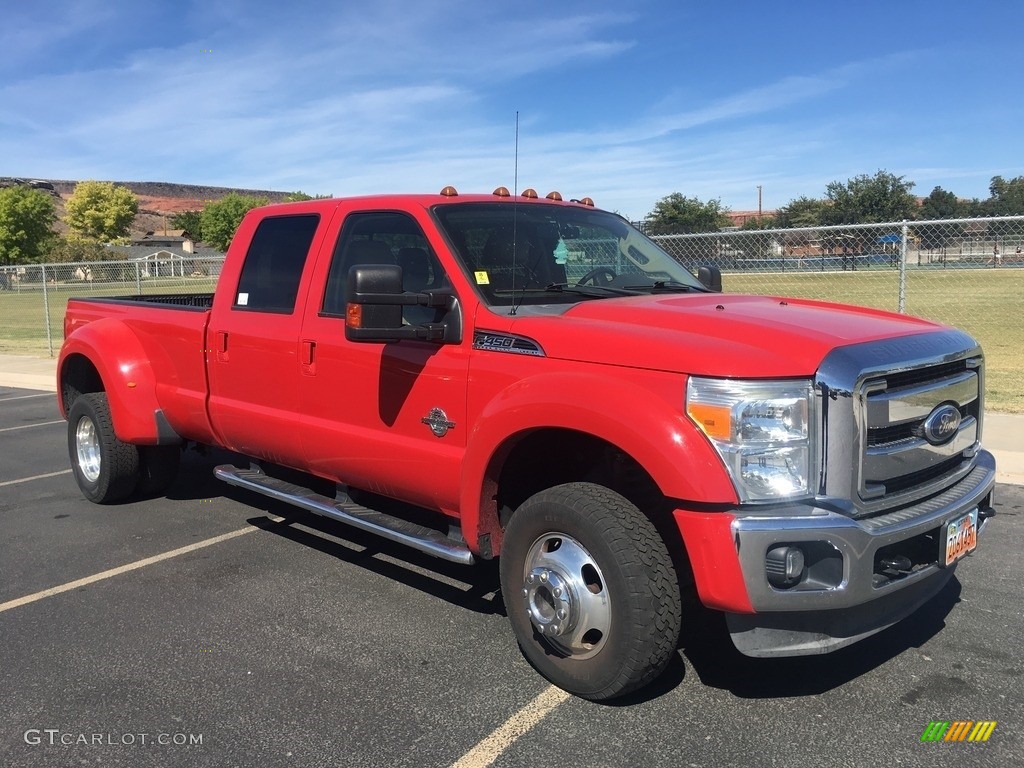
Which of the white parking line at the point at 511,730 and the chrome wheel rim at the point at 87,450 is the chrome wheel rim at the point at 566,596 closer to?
the white parking line at the point at 511,730

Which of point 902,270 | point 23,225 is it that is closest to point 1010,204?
point 902,270

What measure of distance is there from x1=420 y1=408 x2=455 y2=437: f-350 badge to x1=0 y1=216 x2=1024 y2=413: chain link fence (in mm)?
1026

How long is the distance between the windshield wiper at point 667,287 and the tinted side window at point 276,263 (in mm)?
1809

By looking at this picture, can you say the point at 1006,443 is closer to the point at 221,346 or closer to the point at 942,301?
the point at 221,346

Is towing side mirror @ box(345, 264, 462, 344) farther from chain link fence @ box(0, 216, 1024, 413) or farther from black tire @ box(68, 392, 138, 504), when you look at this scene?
black tire @ box(68, 392, 138, 504)

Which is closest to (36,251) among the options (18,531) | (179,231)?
(179,231)

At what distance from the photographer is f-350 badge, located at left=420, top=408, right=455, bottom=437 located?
3.84m

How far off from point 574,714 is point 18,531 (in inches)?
168

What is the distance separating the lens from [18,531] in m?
5.77

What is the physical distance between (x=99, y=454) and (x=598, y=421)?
4.45 meters

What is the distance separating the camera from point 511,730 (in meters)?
3.19

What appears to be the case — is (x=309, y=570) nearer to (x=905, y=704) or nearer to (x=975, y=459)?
(x=905, y=704)

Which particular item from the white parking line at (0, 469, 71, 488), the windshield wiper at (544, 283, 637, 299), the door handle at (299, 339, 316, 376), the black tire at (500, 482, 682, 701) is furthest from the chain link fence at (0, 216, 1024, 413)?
the white parking line at (0, 469, 71, 488)

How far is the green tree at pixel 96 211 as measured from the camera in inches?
4579
